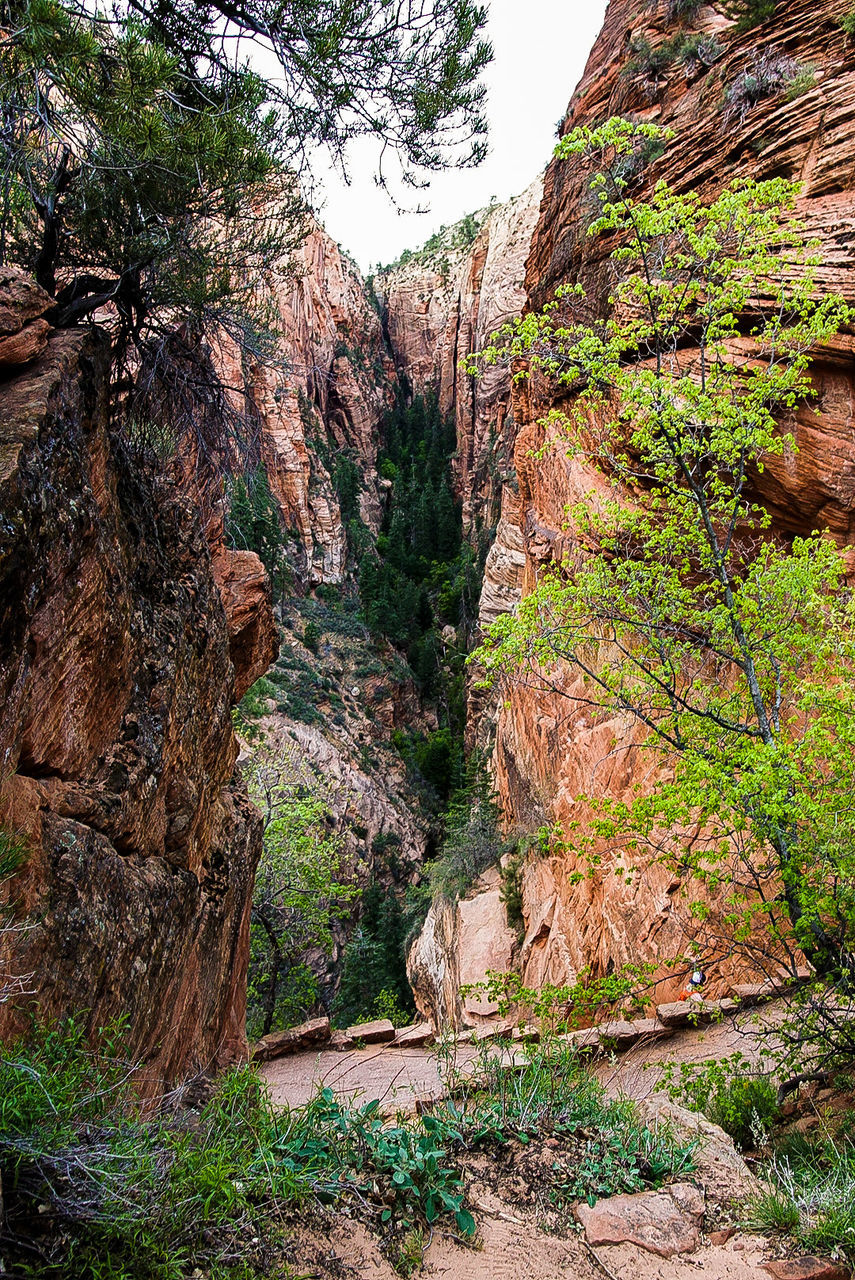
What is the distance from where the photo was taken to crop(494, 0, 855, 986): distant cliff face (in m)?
8.34

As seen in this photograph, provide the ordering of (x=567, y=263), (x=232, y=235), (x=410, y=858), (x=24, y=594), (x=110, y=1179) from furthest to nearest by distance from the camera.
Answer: (x=410, y=858)
(x=567, y=263)
(x=232, y=235)
(x=24, y=594)
(x=110, y=1179)

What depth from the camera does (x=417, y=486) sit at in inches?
2424

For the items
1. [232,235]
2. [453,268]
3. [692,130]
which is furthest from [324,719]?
[453,268]

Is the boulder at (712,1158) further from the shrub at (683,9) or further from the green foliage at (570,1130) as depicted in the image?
the shrub at (683,9)

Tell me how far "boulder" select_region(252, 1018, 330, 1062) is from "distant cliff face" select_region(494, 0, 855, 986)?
393 centimetres

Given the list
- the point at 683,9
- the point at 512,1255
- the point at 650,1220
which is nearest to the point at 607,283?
the point at 683,9

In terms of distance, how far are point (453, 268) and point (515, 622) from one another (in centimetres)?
7319

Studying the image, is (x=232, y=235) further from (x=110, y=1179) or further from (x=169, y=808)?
(x=110, y=1179)

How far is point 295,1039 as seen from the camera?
994cm

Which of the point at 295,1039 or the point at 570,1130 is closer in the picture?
the point at 570,1130

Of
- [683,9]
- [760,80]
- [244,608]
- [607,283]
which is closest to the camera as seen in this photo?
[244,608]

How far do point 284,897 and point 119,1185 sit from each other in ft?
42.4

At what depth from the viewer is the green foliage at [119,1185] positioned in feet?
6.27

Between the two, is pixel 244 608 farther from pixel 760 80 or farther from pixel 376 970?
pixel 376 970
